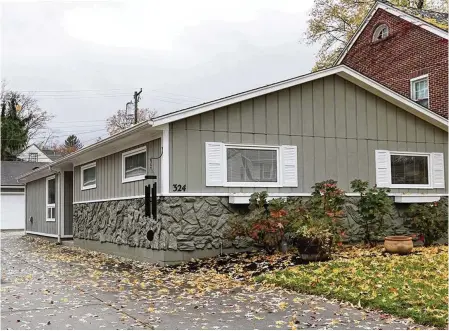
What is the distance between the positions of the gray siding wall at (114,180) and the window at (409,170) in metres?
5.17

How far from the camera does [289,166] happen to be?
37.3 feet

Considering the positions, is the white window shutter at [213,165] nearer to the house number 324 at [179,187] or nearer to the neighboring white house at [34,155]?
the house number 324 at [179,187]

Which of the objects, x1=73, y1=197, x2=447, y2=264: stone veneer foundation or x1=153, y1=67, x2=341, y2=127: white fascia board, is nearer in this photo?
x1=153, y1=67, x2=341, y2=127: white fascia board

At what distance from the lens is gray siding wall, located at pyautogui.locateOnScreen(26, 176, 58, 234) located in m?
19.4

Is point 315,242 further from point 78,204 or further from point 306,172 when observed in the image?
point 78,204

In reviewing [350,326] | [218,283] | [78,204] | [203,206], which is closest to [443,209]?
[203,206]

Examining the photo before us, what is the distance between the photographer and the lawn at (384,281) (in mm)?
5914

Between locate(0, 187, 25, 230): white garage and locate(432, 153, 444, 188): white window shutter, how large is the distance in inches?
860

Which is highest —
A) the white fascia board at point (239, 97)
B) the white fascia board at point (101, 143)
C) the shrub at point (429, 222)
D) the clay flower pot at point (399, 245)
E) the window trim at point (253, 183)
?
the white fascia board at point (239, 97)

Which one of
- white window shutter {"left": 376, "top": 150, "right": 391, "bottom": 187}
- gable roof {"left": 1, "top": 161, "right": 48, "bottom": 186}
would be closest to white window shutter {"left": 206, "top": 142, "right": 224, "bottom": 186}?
white window shutter {"left": 376, "top": 150, "right": 391, "bottom": 187}

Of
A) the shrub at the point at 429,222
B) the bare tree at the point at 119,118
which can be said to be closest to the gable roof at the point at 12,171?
the bare tree at the point at 119,118

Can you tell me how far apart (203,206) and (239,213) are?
80 cm

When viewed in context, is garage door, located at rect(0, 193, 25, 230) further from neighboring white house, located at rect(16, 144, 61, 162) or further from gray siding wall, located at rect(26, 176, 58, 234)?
neighboring white house, located at rect(16, 144, 61, 162)

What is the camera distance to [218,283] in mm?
8094
